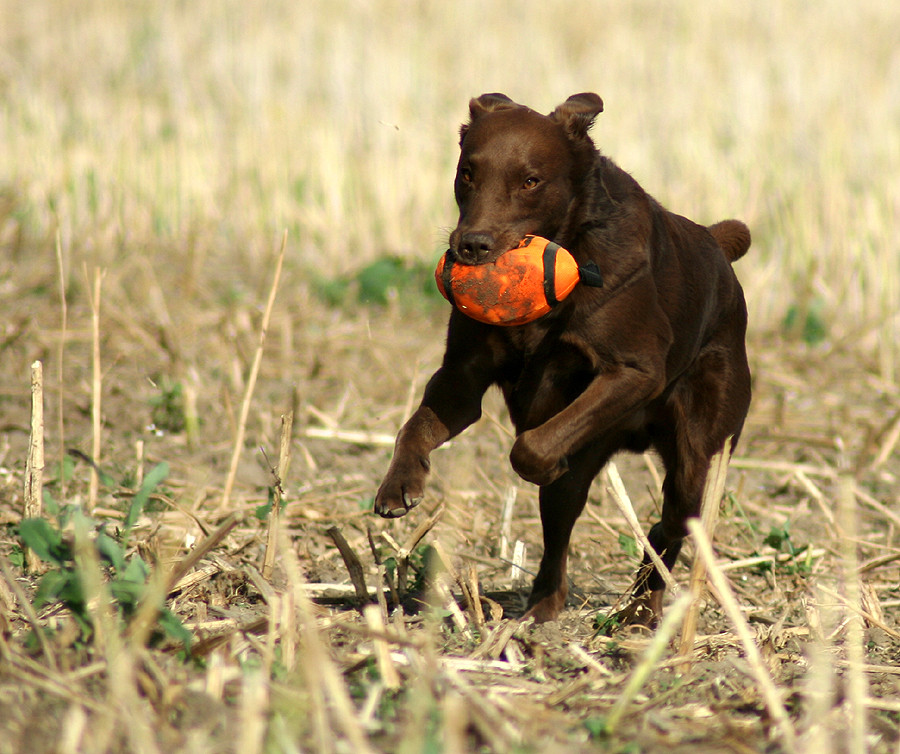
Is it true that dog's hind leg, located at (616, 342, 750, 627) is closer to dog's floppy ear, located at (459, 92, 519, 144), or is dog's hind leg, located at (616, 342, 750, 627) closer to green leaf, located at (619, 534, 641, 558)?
green leaf, located at (619, 534, 641, 558)

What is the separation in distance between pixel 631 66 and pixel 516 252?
9649 mm

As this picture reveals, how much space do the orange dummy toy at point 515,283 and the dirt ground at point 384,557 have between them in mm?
717

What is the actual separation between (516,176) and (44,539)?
1.61 meters

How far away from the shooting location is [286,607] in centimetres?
269

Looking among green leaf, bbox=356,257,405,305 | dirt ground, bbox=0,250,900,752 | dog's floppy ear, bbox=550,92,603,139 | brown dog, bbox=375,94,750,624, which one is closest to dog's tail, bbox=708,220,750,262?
brown dog, bbox=375,94,750,624

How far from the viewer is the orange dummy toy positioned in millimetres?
3090

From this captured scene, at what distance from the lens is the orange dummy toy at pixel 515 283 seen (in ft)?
10.1

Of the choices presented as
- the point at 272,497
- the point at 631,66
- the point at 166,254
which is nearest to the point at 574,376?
the point at 272,497

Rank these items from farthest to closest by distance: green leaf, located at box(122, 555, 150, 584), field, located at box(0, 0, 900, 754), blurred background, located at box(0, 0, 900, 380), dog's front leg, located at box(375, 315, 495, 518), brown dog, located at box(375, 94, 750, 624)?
blurred background, located at box(0, 0, 900, 380) → dog's front leg, located at box(375, 315, 495, 518) → brown dog, located at box(375, 94, 750, 624) → green leaf, located at box(122, 555, 150, 584) → field, located at box(0, 0, 900, 754)

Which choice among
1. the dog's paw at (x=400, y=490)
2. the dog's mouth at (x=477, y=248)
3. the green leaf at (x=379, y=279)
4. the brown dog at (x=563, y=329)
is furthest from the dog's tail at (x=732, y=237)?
the green leaf at (x=379, y=279)

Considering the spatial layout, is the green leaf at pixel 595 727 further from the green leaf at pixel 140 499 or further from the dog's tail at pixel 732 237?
the dog's tail at pixel 732 237

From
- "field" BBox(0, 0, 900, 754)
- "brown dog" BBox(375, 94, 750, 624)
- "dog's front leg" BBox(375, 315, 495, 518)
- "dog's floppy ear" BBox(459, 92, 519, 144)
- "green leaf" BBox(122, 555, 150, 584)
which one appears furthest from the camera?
"dog's floppy ear" BBox(459, 92, 519, 144)

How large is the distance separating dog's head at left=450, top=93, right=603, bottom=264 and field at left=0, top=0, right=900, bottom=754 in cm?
→ 84

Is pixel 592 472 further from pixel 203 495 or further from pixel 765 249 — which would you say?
pixel 765 249
